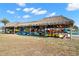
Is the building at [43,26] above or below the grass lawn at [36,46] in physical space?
above

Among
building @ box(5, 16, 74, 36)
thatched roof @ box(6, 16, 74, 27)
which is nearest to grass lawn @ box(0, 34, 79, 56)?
building @ box(5, 16, 74, 36)

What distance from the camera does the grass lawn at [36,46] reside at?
447 cm

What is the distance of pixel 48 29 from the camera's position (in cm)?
465

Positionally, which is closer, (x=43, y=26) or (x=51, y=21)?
(x=51, y=21)

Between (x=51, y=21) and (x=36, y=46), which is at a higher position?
(x=51, y=21)

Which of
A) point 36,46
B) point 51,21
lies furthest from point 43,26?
point 36,46

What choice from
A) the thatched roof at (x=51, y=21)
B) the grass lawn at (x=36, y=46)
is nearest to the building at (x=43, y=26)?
the thatched roof at (x=51, y=21)

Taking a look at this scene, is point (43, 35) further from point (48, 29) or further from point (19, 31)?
point (19, 31)

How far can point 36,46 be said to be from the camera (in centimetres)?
457

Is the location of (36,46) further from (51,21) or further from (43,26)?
(51,21)

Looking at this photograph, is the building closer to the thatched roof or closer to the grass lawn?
the thatched roof

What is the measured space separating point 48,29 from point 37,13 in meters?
0.38

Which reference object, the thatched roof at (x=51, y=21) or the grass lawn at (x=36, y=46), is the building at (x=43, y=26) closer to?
the thatched roof at (x=51, y=21)

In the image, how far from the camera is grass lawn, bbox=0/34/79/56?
447 centimetres
